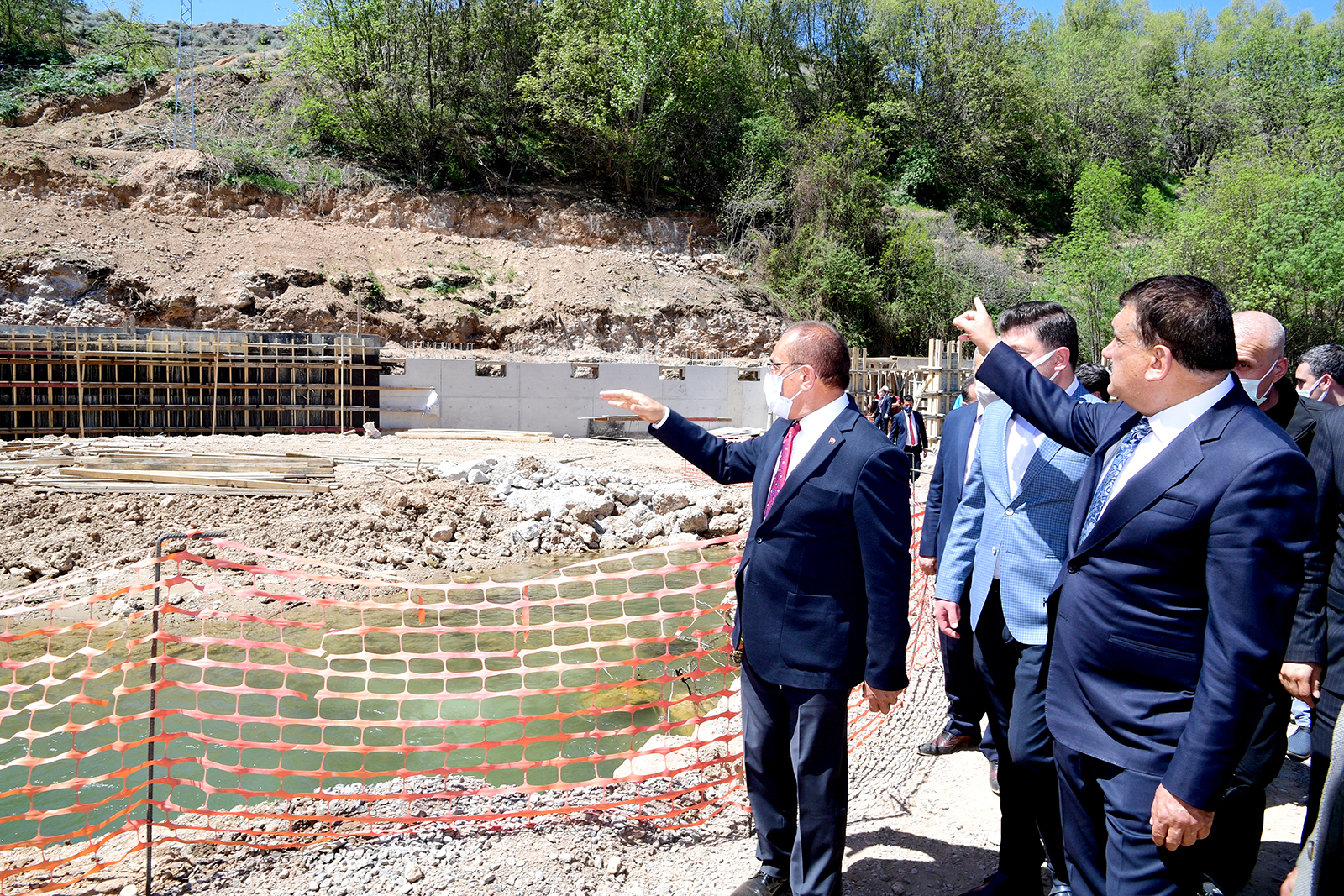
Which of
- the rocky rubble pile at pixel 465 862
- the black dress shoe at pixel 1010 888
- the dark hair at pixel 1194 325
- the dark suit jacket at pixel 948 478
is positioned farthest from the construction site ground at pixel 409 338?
the dark hair at pixel 1194 325

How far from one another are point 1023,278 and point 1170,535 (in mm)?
39069

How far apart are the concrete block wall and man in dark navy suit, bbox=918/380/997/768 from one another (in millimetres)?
16313

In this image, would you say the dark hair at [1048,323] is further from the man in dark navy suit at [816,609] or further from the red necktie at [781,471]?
the red necktie at [781,471]

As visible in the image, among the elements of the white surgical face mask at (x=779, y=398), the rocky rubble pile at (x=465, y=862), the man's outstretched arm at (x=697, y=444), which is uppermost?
the white surgical face mask at (x=779, y=398)

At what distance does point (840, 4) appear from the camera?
43375 millimetres

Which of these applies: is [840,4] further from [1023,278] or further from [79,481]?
[79,481]

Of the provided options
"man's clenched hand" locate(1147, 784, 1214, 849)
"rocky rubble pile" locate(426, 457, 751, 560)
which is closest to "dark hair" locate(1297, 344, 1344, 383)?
"man's clenched hand" locate(1147, 784, 1214, 849)

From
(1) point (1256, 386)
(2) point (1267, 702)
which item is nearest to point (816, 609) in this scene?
(2) point (1267, 702)

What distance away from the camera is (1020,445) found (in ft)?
10.7

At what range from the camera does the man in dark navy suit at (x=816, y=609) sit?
8.89 ft

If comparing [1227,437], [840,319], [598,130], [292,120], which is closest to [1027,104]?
[840,319]

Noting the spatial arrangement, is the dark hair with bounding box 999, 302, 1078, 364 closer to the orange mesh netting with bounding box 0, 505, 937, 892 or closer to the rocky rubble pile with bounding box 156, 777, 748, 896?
the orange mesh netting with bounding box 0, 505, 937, 892

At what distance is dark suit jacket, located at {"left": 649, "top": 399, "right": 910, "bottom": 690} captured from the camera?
2695 mm

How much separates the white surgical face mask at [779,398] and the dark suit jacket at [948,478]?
1.05 meters
